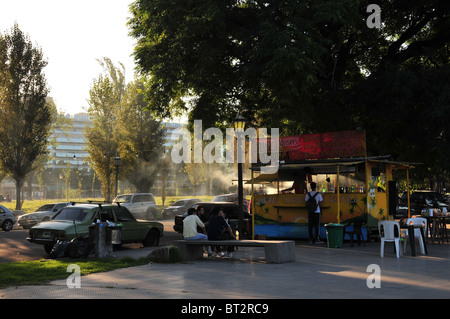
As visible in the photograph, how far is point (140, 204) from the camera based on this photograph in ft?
132

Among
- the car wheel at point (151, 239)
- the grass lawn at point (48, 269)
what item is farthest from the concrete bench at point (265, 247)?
the car wheel at point (151, 239)

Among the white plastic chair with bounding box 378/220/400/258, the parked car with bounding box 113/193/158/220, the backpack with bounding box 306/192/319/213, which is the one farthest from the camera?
the parked car with bounding box 113/193/158/220

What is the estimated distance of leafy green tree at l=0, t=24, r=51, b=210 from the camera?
40062 mm

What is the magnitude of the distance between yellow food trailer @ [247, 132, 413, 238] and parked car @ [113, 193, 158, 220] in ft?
60.3

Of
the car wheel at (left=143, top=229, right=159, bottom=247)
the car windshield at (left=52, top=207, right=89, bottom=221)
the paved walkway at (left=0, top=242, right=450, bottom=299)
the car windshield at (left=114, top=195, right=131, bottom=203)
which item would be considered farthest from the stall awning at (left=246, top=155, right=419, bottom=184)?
the car windshield at (left=114, top=195, right=131, bottom=203)

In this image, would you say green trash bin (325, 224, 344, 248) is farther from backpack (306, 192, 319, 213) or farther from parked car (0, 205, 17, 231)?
parked car (0, 205, 17, 231)

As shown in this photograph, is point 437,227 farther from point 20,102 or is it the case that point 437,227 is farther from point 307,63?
point 20,102

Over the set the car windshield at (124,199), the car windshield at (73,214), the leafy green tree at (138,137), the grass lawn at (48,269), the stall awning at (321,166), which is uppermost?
the leafy green tree at (138,137)

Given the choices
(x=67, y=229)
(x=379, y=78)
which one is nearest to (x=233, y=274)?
(x=67, y=229)

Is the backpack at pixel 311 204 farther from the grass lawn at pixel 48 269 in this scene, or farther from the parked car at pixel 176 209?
the parked car at pixel 176 209

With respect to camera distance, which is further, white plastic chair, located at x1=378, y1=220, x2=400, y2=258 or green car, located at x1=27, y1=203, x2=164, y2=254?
green car, located at x1=27, y1=203, x2=164, y2=254

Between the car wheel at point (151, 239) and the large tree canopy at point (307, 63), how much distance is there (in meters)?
6.77

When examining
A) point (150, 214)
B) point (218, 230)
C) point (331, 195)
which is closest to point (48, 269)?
point (218, 230)

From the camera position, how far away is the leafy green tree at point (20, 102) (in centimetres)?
4006
